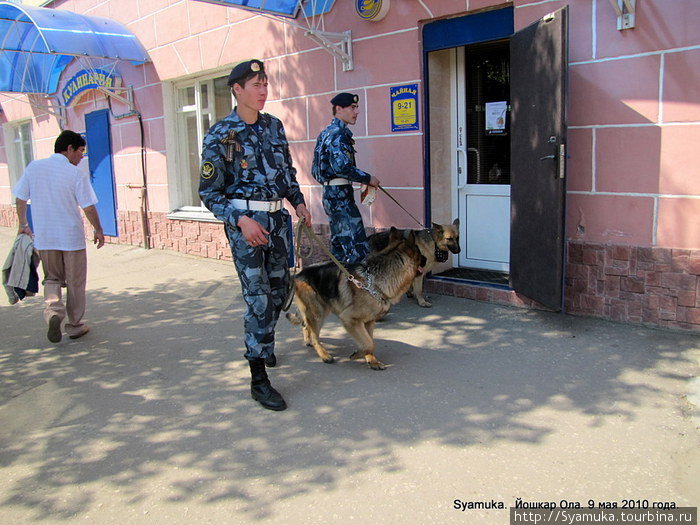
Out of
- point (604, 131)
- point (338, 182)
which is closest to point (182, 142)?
point (338, 182)

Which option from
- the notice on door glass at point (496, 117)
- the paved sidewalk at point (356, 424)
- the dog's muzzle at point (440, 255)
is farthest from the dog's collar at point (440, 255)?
the notice on door glass at point (496, 117)

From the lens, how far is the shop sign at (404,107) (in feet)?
20.2

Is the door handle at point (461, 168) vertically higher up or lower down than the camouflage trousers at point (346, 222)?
higher up

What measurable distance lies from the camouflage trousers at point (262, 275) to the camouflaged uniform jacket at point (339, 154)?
5.15 feet

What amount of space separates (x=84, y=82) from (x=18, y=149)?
5.62 m

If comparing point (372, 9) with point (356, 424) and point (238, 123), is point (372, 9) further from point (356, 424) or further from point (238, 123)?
point (356, 424)

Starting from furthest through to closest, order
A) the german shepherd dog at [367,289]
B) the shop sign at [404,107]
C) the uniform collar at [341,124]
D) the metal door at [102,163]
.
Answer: the metal door at [102,163] → the shop sign at [404,107] → the uniform collar at [341,124] → the german shepherd dog at [367,289]

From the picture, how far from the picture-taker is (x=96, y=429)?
3631 millimetres

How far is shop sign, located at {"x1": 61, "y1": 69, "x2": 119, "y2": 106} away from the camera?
10148 millimetres

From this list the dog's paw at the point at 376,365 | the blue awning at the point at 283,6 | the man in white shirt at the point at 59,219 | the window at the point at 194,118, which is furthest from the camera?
the window at the point at 194,118

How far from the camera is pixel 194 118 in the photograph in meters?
9.53

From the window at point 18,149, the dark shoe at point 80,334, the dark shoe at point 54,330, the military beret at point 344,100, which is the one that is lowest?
the dark shoe at point 80,334

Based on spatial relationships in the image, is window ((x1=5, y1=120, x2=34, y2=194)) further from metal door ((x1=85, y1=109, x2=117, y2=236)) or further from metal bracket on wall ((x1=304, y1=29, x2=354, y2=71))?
metal bracket on wall ((x1=304, y1=29, x2=354, y2=71))

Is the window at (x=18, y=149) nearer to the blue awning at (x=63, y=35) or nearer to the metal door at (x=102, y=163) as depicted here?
the blue awning at (x=63, y=35)
